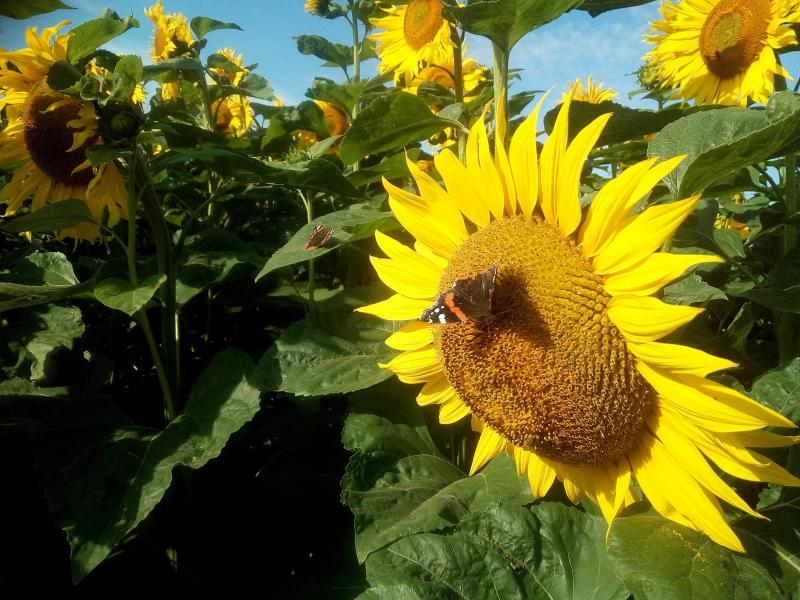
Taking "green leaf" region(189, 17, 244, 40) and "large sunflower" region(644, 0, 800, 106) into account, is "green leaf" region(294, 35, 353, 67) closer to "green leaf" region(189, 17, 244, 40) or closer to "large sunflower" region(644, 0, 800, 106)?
"green leaf" region(189, 17, 244, 40)

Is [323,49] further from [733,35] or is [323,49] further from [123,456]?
[123,456]

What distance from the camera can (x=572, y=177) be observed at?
1104 millimetres

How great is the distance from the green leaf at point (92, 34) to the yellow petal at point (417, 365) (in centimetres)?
118

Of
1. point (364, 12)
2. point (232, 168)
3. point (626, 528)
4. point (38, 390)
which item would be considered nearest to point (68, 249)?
point (38, 390)

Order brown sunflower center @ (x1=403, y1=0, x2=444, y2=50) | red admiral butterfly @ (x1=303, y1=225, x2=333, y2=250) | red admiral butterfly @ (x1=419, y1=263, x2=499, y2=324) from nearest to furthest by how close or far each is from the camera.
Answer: red admiral butterfly @ (x1=419, y1=263, x2=499, y2=324) → red admiral butterfly @ (x1=303, y1=225, x2=333, y2=250) → brown sunflower center @ (x1=403, y1=0, x2=444, y2=50)

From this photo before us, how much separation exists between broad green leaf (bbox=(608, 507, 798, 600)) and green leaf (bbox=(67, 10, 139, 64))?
170 centimetres

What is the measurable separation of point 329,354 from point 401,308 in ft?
1.01

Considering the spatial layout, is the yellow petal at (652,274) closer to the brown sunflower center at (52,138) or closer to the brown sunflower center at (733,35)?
the brown sunflower center at (52,138)

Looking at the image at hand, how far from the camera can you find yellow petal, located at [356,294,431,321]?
138cm

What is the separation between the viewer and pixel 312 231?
1.60 m

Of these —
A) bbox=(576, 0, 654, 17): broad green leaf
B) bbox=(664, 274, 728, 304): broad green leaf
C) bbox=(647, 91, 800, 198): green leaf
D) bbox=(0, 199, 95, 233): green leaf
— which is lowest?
bbox=(664, 274, 728, 304): broad green leaf

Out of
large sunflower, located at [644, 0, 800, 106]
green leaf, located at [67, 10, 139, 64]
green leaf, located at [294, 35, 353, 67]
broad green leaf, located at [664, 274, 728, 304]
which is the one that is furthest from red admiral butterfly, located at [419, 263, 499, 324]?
green leaf, located at [294, 35, 353, 67]

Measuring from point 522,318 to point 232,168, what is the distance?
46.9 inches

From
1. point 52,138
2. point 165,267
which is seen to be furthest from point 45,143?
point 165,267
